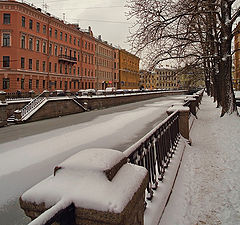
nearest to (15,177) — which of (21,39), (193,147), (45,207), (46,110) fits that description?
(193,147)

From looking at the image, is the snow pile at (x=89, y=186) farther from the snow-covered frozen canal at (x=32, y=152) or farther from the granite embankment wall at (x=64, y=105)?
the granite embankment wall at (x=64, y=105)

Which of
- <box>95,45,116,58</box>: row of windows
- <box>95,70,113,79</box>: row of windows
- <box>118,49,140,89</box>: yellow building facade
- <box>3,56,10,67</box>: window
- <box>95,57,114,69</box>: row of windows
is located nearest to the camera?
<box>3,56,10,67</box>: window

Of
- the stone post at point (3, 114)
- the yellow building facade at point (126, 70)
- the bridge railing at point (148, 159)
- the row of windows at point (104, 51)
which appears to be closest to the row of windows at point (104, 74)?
the yellow building facade at point (126, 70)

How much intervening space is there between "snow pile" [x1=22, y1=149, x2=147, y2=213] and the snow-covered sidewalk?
1.82 meters

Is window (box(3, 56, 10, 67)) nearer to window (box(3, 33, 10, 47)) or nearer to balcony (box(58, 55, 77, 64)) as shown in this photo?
window (box(3, 33, 10, 47))

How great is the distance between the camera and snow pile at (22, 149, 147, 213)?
5.37 feet

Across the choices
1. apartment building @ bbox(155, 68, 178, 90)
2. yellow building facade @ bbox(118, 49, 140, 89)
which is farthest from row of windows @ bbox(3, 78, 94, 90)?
yellow building facade @ bbox(118, 49, 140, 89)

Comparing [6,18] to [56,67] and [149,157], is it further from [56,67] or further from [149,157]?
[149,157]

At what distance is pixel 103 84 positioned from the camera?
67562mm

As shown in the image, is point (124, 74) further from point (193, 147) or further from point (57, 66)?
point (193, 147)

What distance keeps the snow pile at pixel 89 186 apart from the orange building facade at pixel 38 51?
36.4m

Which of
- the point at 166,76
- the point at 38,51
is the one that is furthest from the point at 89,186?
the point at 38,51

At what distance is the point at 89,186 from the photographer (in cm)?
176

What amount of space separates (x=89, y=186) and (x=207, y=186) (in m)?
3.67
